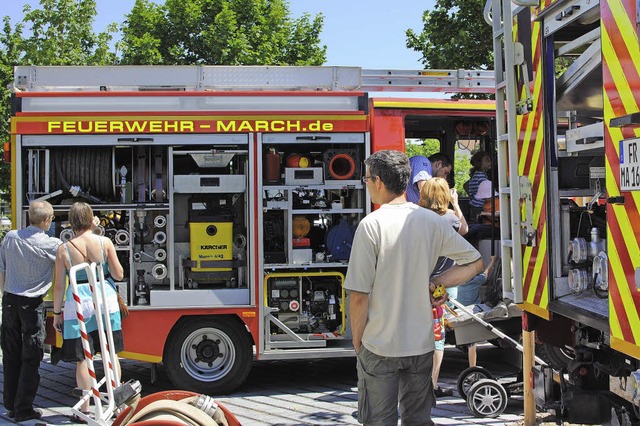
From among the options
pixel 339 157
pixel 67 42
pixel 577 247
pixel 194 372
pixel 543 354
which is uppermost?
pixel 67 42

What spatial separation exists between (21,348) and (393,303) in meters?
4.23

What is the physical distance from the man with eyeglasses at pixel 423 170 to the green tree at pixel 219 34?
51.6ft

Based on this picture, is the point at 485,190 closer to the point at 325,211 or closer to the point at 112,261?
the point at 325,211

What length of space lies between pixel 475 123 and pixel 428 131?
540 mm

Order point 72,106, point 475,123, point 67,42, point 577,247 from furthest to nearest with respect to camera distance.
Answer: point 67,42 < point 475,123 < point 72,106 < point 577,247

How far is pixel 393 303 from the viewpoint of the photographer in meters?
4.23

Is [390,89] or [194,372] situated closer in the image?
[194,372]

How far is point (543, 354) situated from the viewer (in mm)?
5410

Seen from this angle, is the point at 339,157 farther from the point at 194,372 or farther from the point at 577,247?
the point at 577,247

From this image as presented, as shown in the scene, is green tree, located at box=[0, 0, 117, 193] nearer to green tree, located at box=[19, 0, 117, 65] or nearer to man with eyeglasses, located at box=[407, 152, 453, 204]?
green tree, located at box=[19, 0, 117, 65]

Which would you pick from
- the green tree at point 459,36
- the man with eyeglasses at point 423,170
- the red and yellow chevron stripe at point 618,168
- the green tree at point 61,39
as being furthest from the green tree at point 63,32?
the red and yellow chevron stripe at point 618,168

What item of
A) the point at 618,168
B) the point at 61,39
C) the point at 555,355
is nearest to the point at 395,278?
the point at 618,168

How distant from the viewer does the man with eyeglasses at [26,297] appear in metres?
7.04

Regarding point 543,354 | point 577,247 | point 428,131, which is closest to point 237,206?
point 428,131
